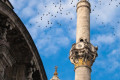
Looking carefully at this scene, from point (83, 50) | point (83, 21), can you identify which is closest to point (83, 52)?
point (83, 50)

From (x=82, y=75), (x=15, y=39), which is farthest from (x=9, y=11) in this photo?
(x=82, y=75)

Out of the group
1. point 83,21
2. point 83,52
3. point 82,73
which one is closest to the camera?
point 82,73

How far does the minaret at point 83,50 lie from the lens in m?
33.6

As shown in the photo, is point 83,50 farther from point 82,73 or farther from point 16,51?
point 16,51

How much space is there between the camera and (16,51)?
1327cm

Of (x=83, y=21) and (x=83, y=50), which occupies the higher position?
(x=83, y=21)

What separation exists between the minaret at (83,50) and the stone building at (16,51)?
19.6 meters

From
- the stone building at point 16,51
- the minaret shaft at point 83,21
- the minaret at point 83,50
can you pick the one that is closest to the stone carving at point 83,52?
the minaret at point 83,50

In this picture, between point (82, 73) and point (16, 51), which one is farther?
point (82, 73)

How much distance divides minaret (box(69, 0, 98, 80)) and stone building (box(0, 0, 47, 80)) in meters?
19.6

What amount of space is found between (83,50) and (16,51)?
21.8 meters

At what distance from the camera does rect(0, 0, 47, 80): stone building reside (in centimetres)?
1202

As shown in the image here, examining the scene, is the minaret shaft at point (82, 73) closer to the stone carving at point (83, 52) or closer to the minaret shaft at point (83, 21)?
the stone carving at point (83, 52)

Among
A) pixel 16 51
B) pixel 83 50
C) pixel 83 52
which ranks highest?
pixel 83 50
